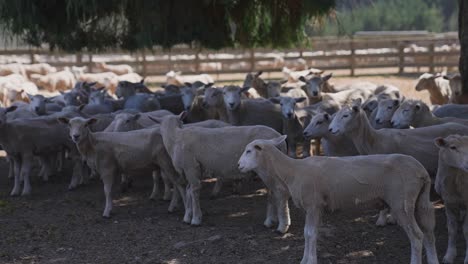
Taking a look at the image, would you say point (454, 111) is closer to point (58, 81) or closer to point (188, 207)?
point (188, 207)

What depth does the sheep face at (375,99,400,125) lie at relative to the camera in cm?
928

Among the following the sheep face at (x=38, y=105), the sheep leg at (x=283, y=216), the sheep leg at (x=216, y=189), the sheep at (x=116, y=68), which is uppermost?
the sheep face at (x=38, y=105)

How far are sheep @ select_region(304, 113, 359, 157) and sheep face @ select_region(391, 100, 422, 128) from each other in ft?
2.05

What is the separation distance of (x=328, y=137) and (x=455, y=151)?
2.79 m

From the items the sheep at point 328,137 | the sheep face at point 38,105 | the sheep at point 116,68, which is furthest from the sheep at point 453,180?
the sheep at point 116,68

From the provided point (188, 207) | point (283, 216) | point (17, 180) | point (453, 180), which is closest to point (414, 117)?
point (283, 216)

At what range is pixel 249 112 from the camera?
37.4 feet

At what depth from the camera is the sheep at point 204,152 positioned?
7758 millimetres

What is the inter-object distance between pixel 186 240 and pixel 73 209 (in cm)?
224

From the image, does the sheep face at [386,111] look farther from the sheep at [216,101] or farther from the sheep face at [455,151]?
the sheep at [216,101]

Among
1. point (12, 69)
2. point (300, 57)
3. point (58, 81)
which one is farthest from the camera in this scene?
point (300, 57)

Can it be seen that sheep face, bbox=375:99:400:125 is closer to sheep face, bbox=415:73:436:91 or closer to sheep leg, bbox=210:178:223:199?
sheep leg, bbox=210:178:223:199

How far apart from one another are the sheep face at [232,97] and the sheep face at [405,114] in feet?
9.71

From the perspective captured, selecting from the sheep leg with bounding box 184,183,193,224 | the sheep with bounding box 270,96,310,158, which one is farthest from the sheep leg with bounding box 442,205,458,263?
the sheep with bounding box 270,96,310,158
